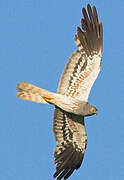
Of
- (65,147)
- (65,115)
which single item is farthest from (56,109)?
(65,147)

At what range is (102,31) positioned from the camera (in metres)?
13.9

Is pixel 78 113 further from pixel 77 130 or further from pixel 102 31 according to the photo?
pixel 102 31

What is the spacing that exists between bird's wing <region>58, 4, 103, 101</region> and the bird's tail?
482 millimetres

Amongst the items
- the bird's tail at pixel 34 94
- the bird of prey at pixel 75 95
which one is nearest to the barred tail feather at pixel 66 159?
the bird of prey at pixel 75 95

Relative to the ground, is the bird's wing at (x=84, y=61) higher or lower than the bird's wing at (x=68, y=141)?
higher

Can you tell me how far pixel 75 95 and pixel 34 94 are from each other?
47.2 inches

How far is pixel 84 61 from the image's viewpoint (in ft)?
44.7

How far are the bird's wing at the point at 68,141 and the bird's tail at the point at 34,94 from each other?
546 mm

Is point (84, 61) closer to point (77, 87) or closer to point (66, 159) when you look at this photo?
point (77, 87)

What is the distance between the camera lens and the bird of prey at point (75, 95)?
12.8 m

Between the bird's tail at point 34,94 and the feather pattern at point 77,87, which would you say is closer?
the bird's tail at point 34,94

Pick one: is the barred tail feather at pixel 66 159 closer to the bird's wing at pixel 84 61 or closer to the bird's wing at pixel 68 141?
the bird's wing at pixel 68 141

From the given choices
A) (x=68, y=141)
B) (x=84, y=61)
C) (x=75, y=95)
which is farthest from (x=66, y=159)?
(x=84, y=61)

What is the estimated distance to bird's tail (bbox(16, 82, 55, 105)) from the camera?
12.8 m
